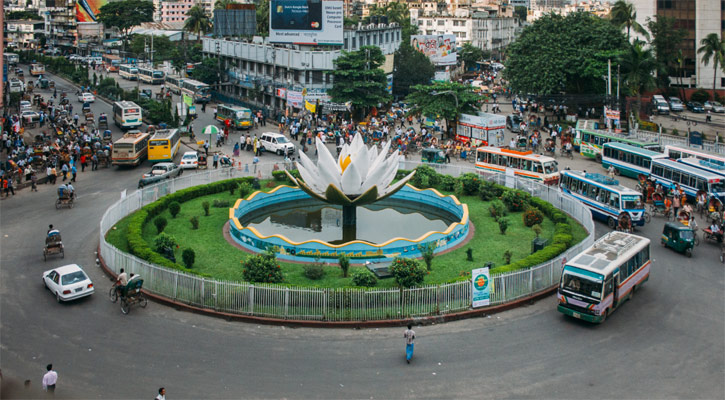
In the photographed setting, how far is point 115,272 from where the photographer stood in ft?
80.3

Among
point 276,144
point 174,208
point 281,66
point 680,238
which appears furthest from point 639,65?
point 174,208

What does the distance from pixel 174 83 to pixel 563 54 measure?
137 feet

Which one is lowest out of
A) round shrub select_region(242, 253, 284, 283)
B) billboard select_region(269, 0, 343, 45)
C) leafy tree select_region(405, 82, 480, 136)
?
round shrub select_region(242, 253, 284, 283)

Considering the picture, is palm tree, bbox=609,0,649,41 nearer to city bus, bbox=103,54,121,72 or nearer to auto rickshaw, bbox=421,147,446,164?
auto rickshaw, bbox=421,147,446,164

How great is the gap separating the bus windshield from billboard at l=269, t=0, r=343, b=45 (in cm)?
4785

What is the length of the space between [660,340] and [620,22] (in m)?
59.6

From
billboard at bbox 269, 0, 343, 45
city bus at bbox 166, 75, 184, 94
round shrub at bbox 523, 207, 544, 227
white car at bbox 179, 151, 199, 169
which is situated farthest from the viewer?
city bus at bbox 166, 75, 184, 94

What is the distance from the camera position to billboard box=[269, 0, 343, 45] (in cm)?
6519

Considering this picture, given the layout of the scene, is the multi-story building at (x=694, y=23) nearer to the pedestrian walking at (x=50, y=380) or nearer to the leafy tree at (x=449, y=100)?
the leafy tree at (x=449, y=100)

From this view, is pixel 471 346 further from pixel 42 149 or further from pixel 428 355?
pixel 42 149

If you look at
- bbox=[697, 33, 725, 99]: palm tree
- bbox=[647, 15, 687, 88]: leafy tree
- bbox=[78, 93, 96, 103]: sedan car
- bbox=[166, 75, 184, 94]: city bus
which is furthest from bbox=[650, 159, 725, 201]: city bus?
bbox=[78, 93, 96, 103]: sedan car

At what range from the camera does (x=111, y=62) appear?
10538cm

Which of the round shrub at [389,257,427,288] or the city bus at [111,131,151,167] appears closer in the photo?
the round shrub at [389,257,427,288]

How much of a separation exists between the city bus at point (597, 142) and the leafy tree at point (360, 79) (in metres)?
19.6
